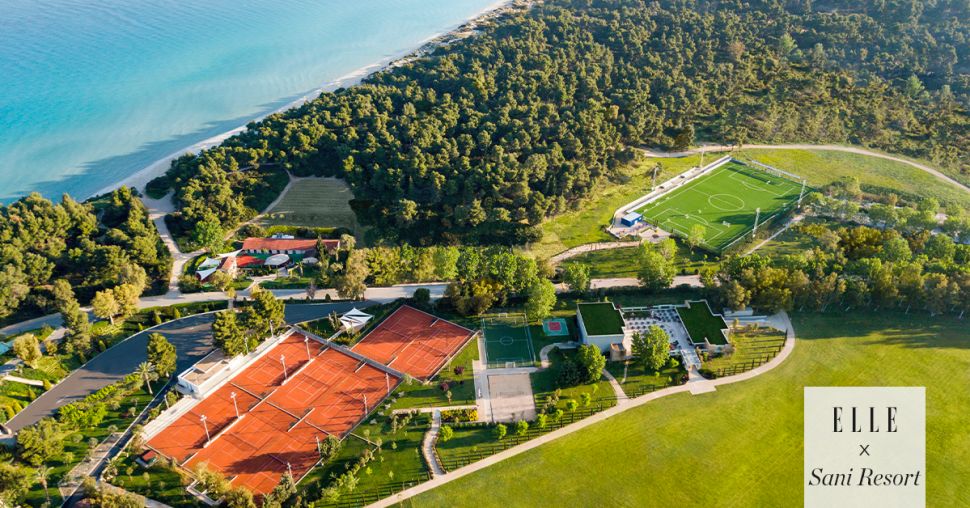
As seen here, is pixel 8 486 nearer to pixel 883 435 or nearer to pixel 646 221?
pixel 883 435

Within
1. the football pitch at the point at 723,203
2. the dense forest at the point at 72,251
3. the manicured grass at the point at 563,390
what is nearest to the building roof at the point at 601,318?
the manicured grass at the point at 563,390

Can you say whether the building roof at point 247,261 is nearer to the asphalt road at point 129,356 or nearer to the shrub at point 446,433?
the asphalt road at point 129,356

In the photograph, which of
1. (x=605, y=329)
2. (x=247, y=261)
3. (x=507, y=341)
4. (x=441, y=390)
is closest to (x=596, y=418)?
(x=605, y=329)

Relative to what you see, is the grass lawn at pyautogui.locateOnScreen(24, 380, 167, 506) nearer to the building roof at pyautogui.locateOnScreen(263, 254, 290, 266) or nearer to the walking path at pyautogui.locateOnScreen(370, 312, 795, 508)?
the building roof at pyautogui.locateOnScreen(263, 254, 290, 266)

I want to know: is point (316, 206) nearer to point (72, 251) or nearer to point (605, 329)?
point (72, 251)

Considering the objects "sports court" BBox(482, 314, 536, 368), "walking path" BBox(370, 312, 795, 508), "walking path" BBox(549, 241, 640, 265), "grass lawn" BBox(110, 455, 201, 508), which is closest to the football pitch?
"walking path" BBox(549, 241, 640, 265)

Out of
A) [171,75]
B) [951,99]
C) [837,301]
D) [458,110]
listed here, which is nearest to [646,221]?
[837,301]
